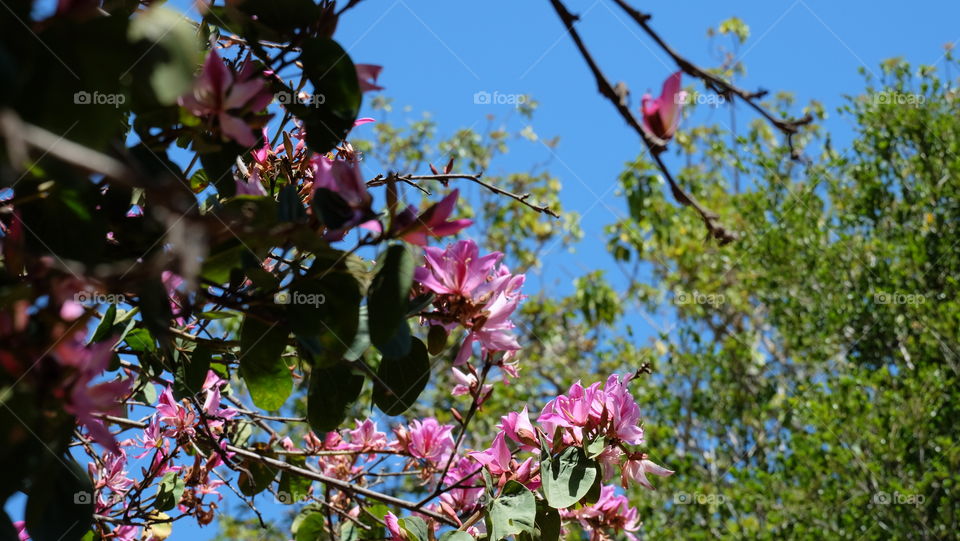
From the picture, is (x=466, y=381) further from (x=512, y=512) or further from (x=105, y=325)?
(x=105, y=325)

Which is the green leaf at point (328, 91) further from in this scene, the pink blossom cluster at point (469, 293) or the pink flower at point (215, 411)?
the pink flower at point (215, 411)

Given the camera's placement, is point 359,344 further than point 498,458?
No

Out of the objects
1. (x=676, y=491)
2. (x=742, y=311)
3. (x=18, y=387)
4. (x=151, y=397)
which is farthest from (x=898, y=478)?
(x=18, y=387)

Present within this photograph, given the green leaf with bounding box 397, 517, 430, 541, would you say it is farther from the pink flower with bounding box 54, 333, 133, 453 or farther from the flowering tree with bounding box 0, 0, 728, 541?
the pink flower with bounding box 54, 333, 133, 453

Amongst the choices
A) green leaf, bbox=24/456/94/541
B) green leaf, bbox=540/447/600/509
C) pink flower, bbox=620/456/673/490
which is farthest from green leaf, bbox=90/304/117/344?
pink flower, bbox=620/456/673/490

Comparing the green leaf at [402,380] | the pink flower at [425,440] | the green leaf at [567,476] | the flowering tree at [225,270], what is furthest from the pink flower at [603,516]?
the green leaf at [402,380]

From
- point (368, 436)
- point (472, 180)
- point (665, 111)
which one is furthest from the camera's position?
point (368, 436)

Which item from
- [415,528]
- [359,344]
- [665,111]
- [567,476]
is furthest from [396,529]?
[665,111]

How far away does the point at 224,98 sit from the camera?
38.2 inches

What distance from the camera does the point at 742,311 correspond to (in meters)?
7.33

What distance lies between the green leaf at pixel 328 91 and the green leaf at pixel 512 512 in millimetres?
535

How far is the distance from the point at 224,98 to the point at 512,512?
2.16ft

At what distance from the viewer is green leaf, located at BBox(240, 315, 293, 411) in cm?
109

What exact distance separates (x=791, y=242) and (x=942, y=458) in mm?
1778
